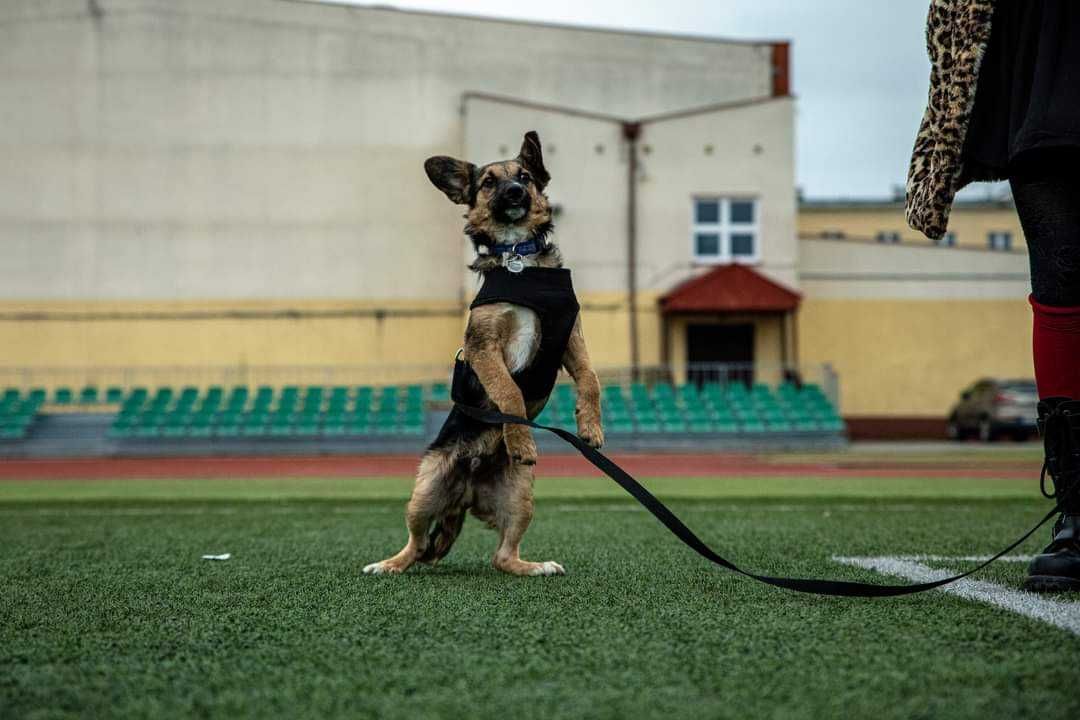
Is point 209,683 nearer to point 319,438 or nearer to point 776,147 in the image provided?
point 319,438

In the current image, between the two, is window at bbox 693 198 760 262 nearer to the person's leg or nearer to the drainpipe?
the drainpipe

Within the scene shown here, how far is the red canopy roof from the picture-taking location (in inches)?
1065

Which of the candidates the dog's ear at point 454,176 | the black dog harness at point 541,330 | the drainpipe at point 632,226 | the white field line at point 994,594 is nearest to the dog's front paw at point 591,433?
the black dog harness at point 541,330

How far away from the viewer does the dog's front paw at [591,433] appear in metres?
4.48

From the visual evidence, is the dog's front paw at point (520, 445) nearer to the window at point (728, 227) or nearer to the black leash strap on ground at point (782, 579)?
the black leash strap on ground at point (782, 579)

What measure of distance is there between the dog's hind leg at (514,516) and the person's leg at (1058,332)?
1962mm

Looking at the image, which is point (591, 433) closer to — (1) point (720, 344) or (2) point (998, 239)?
(1) point (720, 344)

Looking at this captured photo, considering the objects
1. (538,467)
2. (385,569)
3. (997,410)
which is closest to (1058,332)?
(385,569)

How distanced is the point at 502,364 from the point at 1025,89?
2237 mm

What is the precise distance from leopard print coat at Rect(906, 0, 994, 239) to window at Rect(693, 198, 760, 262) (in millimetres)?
24441

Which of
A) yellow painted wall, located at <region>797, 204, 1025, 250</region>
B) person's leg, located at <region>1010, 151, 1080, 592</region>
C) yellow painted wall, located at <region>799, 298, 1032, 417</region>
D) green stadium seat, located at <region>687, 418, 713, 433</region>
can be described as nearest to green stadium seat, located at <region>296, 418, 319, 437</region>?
green stadium seat, located at <region>687, 418, 713, 433</region>

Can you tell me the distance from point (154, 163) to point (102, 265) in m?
2.99

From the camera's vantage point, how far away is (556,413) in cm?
2403

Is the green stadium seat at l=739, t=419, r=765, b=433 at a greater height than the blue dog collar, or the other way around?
the blue dog collar
